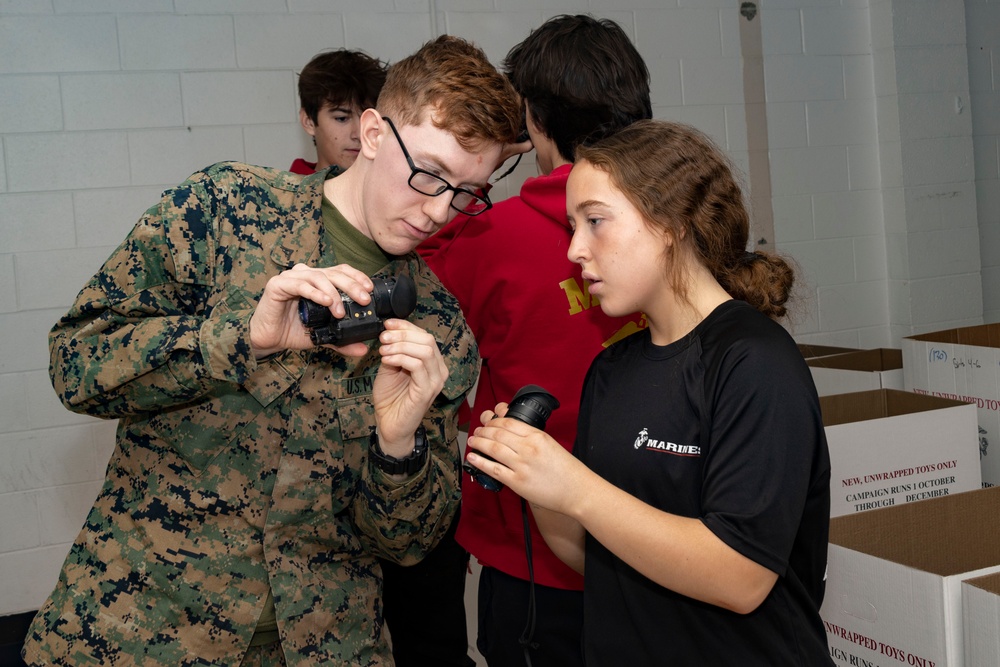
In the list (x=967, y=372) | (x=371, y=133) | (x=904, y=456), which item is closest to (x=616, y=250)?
(x=371, y=133)

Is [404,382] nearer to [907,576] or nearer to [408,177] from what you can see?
[408,177]

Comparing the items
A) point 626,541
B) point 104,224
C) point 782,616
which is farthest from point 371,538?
point 104,224

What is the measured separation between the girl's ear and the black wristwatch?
48 centimetres

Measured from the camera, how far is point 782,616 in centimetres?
121

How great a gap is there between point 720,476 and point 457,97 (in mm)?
725

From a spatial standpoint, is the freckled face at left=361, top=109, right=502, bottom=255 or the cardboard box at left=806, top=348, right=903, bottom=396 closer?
the freckled face at left=361, top=109, right=502, bottom=255

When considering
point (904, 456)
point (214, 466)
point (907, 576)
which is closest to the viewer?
point (214, 466)

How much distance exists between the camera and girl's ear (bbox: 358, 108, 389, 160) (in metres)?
1.50

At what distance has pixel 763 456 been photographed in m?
1.13

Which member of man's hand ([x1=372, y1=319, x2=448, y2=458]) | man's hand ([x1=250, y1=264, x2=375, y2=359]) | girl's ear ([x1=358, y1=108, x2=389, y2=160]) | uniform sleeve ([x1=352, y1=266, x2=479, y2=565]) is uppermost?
girl's ear ([x1=358, y1=108, x2=389, y2=160])

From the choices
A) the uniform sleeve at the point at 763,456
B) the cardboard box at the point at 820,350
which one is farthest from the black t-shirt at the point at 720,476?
the cardboard box at the point at 820,350

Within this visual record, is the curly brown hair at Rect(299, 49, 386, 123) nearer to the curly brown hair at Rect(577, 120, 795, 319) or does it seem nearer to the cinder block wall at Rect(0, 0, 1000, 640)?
the cinder block wall at Rect(0, 0, 1000, 640)

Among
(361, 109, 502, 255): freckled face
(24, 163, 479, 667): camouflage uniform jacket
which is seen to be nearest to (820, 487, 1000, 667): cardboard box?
(24, 163, 479, 667): camouflage uniform jacket

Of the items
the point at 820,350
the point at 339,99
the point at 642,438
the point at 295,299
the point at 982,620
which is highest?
the point at 339,99
